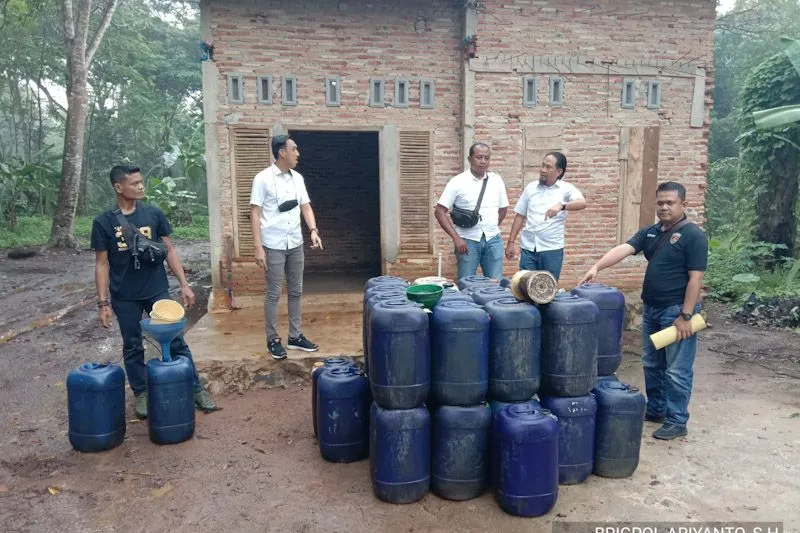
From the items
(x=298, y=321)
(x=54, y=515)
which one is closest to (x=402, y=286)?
(x=298, y=321)

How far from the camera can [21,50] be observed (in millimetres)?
20062

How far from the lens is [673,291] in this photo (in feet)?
13.3

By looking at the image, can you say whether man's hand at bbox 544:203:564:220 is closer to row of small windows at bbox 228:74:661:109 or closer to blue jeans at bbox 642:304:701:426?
blue jeans at bbox 642:304:701:426

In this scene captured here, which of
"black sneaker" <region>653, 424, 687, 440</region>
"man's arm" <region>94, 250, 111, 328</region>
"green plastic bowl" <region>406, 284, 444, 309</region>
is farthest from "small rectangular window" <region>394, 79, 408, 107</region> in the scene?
"black sneaker" <region>653, 424, 687, 440</region>

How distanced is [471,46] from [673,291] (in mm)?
4434

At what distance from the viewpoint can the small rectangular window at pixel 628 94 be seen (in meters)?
7.62

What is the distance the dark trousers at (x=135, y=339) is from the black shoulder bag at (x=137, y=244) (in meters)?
0.31

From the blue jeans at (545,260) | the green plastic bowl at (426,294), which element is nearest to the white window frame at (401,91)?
the blue jeans at (545,260)

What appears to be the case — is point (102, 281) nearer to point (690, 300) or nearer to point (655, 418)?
point (690, 300)

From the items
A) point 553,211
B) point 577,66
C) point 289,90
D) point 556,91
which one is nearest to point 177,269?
point 553,211

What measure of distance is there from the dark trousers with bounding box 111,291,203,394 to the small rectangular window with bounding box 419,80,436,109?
14.0ft

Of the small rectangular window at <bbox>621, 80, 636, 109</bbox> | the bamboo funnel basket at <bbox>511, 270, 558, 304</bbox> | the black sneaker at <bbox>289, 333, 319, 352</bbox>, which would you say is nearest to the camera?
the bamboo funnel basket at <bbox>511, 270, 558, 304</bbox>

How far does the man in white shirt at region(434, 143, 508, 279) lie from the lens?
555 cm

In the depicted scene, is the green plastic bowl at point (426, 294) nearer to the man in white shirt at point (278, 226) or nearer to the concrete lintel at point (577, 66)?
the man in white shirt at point (278, 226)
